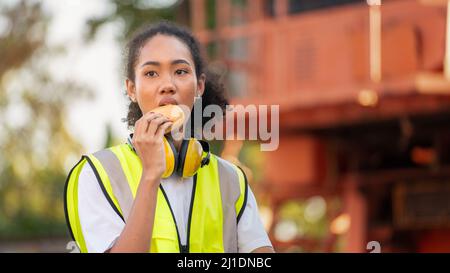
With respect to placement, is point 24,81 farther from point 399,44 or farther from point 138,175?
point 138,175

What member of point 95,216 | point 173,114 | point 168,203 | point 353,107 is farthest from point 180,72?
point 353,107

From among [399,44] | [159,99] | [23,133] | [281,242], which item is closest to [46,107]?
[23,133]

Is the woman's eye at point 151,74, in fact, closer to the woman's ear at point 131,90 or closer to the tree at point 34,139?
the woman's ear at point 131,90

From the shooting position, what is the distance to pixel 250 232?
315 cm

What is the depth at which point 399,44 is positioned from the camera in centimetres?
1098

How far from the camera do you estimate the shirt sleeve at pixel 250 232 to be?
3117 millimetres

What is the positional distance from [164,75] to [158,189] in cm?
33

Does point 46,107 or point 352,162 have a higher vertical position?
point 46,107

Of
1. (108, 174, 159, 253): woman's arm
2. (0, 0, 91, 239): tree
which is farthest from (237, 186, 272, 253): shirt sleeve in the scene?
(0, 0, 91, 239): tree

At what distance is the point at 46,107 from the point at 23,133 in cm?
70

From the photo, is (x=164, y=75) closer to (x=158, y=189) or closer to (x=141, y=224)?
(x=158, y=189)

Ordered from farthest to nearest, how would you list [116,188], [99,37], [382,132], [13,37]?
1. [13,37]
2. [99,37]
3. [382,132]
4. [116,188]

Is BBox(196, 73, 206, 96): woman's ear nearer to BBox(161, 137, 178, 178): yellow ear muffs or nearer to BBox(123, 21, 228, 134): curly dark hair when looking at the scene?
BBox(123, 21, 228, 134): curly dark hair

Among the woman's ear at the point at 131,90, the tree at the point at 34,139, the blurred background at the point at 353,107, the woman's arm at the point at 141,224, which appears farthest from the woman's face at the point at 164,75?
the tree at the point at 34,139
